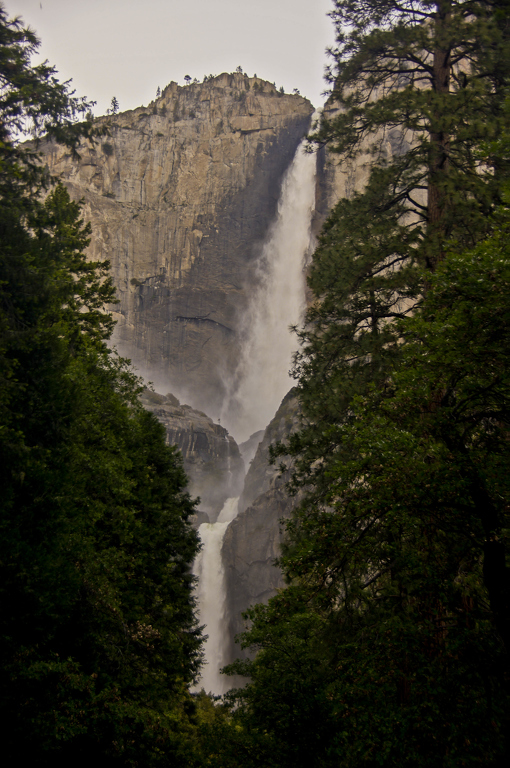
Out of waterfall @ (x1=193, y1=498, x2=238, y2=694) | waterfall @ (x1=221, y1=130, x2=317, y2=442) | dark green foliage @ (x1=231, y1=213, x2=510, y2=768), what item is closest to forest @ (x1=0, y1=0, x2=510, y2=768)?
dark green foliage @ (x1=231, y1=213, x2=510, y2=768)

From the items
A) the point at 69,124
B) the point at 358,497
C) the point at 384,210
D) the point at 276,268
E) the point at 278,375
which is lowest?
the point at 358,497

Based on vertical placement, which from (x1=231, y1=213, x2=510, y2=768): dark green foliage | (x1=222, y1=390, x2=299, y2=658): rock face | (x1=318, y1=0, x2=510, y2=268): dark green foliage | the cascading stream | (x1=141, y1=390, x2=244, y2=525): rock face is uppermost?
the cascading stream

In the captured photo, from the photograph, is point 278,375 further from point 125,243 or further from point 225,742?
point 225,742

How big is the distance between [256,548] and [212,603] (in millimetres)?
6994

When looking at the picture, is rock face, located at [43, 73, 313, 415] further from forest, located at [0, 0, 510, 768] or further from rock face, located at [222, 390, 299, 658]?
forest, located at [0, 0, 510, 768]

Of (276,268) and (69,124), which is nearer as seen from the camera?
(69,124)

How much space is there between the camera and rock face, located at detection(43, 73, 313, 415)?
78875 millimetres

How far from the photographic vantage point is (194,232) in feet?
262

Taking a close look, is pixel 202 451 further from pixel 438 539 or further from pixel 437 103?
pixel 438 539

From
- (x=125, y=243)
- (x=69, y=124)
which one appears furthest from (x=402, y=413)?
(x=125, y=243)

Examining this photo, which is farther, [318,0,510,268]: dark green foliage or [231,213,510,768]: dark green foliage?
[318,0,510,268]: dark green foliage

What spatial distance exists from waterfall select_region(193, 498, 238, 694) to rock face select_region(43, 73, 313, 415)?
3014 centimetres

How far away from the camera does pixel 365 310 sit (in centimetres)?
1083

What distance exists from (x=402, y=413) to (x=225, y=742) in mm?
5903
